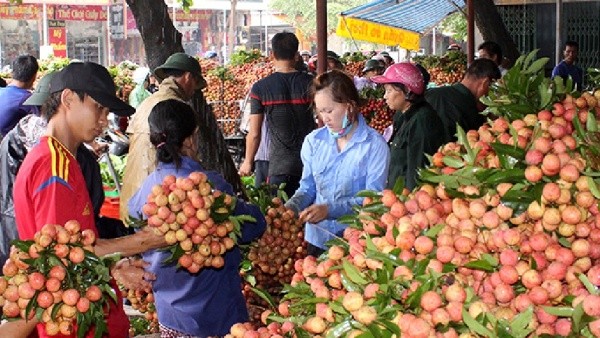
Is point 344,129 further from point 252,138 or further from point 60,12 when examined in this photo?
point 60,12

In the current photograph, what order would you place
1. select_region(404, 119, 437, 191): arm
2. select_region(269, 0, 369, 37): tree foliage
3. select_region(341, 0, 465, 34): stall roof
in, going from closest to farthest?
select_region(404, 119, 437, 191): arm → select_region(341, 0, 465, 34): stall roof → select_region(269, 0, 369, 37): tree foliage

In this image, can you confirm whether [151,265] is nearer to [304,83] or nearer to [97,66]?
[97,66]

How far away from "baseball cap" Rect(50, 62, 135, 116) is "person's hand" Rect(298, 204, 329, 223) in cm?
122

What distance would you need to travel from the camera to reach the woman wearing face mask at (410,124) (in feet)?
16.9

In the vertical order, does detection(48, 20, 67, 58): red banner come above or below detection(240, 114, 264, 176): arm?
above

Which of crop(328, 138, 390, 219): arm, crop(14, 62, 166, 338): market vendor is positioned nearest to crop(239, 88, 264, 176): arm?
crop(328, 138, 390, 219): arm

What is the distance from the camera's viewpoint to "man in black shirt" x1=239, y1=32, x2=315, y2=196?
6.88 meters

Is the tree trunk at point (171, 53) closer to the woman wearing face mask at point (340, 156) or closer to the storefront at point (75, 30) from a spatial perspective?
the woman wearing face mask at point (340, 156)

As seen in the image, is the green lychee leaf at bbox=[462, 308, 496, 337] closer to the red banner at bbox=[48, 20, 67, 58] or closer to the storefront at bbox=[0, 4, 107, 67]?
the storefront at bbox=[0, 4, 107, 67]

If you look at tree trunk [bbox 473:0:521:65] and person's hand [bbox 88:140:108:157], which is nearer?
person's hand [bbox 88:140:108:157]

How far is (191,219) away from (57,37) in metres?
32.2

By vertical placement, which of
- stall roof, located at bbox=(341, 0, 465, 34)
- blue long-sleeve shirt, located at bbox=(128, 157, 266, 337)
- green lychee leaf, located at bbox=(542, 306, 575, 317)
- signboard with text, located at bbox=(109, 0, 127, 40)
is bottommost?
blue long-sleeve shirt, located at bbox=(128, 157, 266, 337)

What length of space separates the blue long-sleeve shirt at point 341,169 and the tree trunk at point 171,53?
1124 millimetres

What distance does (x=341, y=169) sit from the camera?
4.56m
